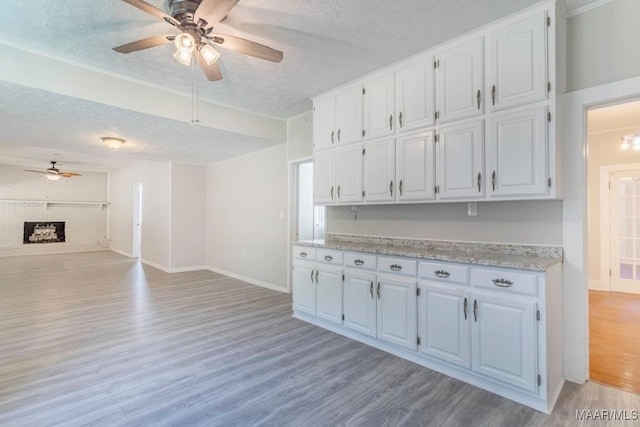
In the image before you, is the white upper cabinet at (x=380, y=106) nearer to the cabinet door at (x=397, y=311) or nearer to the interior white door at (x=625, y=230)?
the cabinet door at (x=397, y=311)

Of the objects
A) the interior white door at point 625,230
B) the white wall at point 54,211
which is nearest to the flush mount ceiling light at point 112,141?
the white wall at point 54,211

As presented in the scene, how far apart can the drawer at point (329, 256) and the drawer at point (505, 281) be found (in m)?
1.34

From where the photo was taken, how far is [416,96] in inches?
114

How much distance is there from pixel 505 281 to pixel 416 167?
1257mm

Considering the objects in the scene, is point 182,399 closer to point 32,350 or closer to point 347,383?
point 347,383

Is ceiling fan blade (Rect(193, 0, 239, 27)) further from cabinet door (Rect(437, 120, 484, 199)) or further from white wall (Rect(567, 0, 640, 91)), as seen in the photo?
white wall (Rect(567, 0, 640, 91))

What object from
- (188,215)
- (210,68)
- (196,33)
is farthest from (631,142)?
(188,215)

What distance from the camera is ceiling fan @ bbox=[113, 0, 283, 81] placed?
1.90m

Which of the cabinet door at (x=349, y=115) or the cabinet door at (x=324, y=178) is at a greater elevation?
the cabinet door at (x=349, y=115)

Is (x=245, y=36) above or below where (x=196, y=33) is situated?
above

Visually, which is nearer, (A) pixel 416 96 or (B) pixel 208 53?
(B) pixel 208 53

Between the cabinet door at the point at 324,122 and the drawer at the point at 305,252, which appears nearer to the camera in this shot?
the drawer at the point at 305,252

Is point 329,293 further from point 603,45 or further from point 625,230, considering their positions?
point 625,230

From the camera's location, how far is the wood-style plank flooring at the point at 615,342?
235 centimetres
